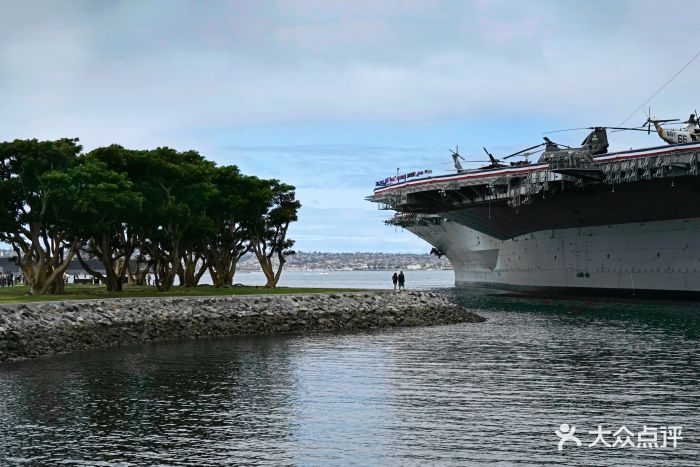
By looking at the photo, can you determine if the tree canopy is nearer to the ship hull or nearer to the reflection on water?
the reflection on water

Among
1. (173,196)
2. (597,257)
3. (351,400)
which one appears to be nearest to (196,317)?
(173,196)

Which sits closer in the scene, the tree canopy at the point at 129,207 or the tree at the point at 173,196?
the tree canopy at the point at 129,207

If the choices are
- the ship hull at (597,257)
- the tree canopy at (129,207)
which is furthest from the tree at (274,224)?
the ship hull at (597,257)

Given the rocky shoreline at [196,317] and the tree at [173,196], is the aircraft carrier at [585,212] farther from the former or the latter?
the tree at [173,196]

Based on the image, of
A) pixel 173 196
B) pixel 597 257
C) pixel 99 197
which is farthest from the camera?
pixel 597 257

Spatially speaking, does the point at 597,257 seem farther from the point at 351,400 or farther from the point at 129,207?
the point at 351,400

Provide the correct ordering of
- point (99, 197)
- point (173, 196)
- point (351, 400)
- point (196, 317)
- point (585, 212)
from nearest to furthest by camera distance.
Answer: point (351, 400), point (196, 317), point (99, 197), point (173, 196), point (585, 212)

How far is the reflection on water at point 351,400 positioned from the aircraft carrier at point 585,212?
919 inches

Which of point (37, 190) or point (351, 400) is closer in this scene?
point (351, 400)

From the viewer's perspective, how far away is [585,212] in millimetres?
69500

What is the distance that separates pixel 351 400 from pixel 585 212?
51.7 meters

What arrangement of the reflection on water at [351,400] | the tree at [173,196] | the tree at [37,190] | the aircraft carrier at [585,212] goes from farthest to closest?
the aircraft carrier at [585,212]
the tree at [173,196]
the tree at [37,190]
the reflection on water at [351,400]

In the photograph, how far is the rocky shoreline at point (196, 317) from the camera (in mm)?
35781

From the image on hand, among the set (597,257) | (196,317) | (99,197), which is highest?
(99,197)
